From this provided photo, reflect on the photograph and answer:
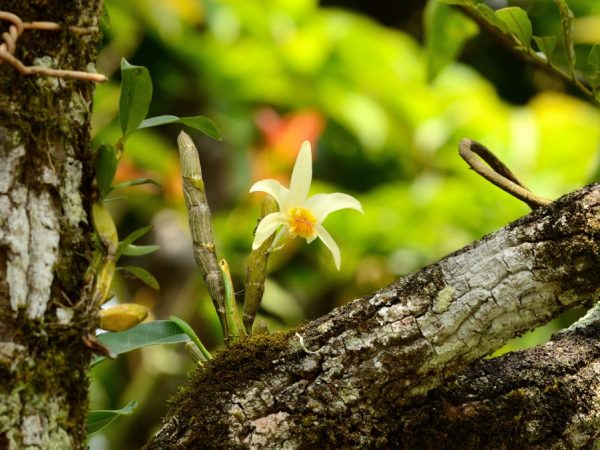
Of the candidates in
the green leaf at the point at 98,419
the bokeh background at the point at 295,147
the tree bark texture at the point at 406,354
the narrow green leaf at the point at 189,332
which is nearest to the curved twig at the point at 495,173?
the tree bark texture at the point at 406,354

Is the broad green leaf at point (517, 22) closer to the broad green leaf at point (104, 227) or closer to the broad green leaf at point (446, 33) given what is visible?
the broad green leaf at point (446, 33)

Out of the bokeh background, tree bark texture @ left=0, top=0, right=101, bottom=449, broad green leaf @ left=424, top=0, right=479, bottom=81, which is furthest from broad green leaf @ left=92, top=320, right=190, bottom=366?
the bokeh background

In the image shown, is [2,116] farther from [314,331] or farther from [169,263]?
[169,263]

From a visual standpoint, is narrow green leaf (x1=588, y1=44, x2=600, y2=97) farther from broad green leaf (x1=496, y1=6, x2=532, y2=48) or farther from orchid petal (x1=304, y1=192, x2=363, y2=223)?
orchid petal (x1=304, y1=192, x2=363, y2=223)

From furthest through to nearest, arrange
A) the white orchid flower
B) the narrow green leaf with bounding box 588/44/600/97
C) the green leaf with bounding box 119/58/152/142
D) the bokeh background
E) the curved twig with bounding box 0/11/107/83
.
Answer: the bokeh background
the narrow green leaf with bounding box 588/44/600/97
the white orchid flower
the green leaf with bounding box 119/58/152/142
the curved twig with bounding box 0/11/107/83

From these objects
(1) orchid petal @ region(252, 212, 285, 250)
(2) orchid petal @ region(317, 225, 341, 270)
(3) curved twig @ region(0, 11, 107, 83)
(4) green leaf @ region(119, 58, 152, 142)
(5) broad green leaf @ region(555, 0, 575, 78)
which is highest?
(3) curved twig @ region(0, 11, 107, 83)
